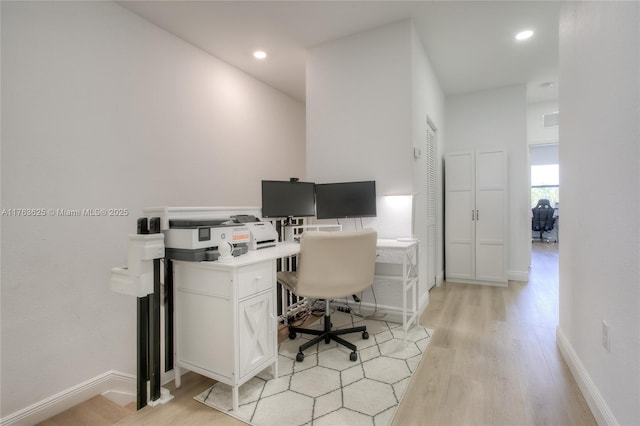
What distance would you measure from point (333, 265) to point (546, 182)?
30.7ft

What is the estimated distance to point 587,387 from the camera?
1.69 meters

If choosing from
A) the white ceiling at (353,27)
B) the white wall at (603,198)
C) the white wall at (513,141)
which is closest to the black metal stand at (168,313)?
the white ceiling at (353,27)

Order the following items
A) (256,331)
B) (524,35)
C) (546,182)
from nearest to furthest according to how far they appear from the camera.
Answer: (256,331) < (524,35) < (546,182)

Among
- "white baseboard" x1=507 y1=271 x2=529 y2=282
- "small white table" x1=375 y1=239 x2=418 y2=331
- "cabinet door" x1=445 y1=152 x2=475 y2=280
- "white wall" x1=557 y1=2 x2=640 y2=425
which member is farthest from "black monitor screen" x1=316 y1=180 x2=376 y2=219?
"white baseboard" x1=507 y1=271 x2=529 y2=282

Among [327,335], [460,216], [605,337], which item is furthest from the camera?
[460,216]

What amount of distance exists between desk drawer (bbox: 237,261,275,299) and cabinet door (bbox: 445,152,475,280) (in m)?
3.43

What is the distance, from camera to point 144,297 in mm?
1756

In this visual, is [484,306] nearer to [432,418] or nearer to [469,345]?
[469,345]

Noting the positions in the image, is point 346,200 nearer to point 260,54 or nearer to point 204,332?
Answer: point 204,332

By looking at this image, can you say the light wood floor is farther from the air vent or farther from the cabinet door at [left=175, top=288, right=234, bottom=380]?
the air vent

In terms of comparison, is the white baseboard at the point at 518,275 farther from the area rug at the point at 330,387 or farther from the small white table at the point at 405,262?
the area rug at the point at 330,387

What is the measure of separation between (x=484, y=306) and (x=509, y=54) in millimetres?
3030

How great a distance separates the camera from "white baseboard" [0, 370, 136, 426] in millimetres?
1899
